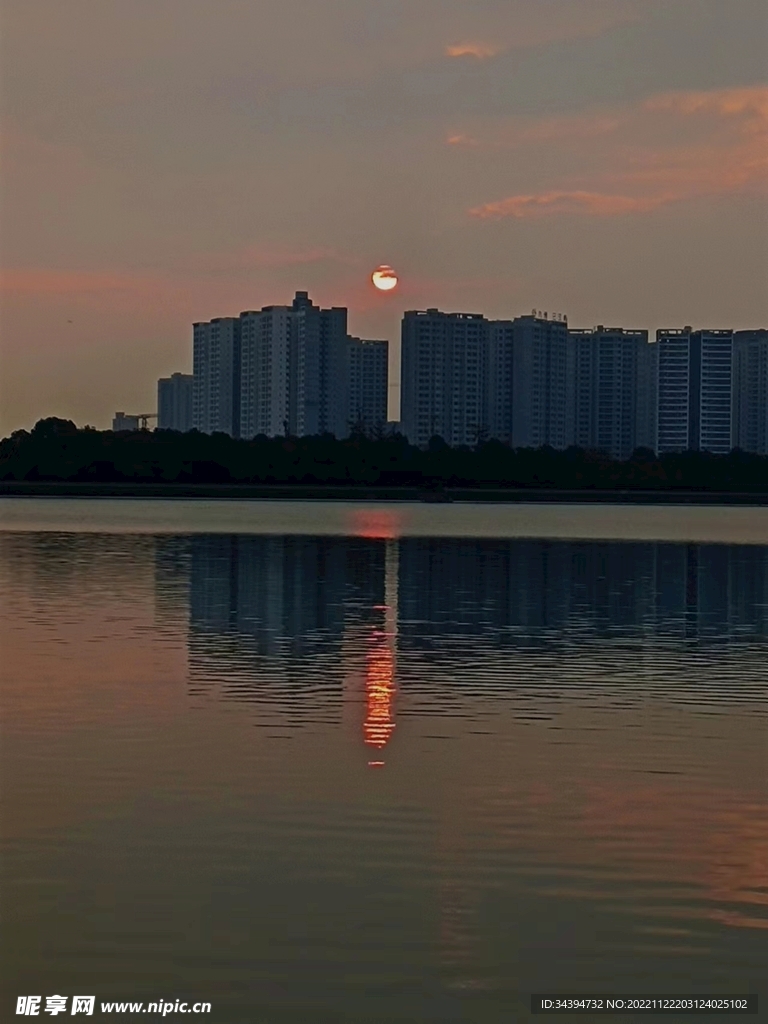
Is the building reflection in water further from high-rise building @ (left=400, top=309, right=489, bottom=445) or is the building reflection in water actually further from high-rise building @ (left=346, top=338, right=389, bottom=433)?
high-rise building @ (left=346, top=338, right=389, bottom=433)

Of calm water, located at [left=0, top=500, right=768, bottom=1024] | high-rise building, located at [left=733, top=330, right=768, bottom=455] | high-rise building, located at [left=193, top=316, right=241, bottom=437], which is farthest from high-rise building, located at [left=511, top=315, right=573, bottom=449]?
calm water, located at [left=0, top=500, right=768, bottom=1024]

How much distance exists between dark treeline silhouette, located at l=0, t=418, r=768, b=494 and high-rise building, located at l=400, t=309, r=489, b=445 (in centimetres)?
2735

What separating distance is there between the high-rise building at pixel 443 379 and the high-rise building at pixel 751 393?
27202 mm

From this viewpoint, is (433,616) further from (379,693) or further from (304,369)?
(304,369)

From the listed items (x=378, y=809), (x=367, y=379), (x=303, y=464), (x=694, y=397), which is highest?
(x=367, y=379)

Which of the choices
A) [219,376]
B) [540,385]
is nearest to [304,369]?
[219,376]

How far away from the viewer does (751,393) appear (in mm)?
184375

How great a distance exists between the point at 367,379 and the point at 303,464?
41.6m

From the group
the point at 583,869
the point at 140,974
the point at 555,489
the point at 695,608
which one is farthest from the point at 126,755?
the point at 555,489

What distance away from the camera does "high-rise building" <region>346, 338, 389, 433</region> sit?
180m

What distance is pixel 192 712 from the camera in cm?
1492

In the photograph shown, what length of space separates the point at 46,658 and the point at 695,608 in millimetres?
12625

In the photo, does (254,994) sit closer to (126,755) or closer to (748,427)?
(126,755)

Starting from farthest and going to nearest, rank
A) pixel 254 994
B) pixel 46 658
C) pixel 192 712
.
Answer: pixel 46 658, pixel 192 712, pixel 254 994
